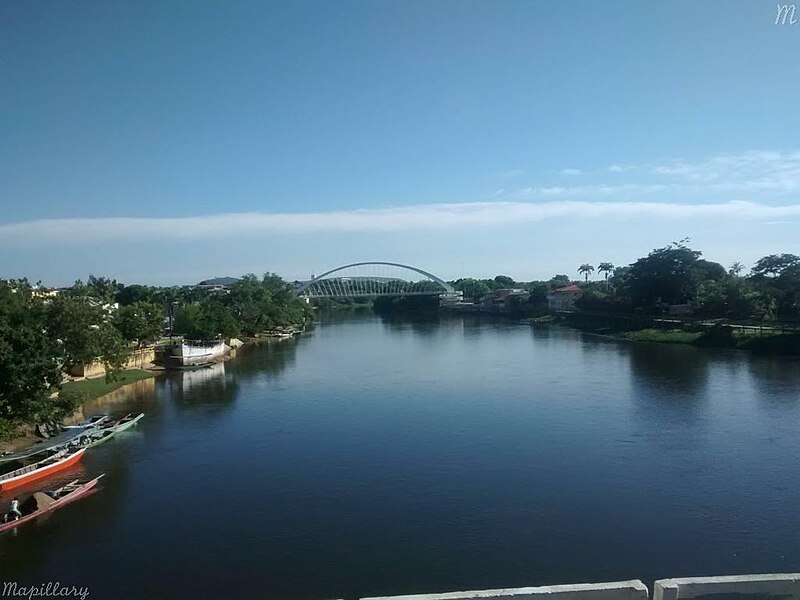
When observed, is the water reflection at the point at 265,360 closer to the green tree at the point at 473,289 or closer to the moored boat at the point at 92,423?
the moored boat at the point at 92,423

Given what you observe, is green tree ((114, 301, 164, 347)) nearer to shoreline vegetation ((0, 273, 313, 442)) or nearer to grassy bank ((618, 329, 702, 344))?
shoreline vegetation ((0, 273, 313, 442))

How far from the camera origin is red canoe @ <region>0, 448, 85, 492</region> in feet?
34.8

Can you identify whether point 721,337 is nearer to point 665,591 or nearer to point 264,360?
point 264,360

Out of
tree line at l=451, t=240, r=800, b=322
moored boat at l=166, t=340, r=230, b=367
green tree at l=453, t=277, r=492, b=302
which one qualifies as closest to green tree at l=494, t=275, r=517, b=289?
green tree at l=453, t=277, r=492, b=302

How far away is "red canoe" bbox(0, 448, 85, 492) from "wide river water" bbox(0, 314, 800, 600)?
321 mm

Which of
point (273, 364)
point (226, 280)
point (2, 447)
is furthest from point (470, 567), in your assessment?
point (226, 280)

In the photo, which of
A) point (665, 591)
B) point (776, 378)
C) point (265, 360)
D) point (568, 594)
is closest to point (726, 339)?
point (776, 378)

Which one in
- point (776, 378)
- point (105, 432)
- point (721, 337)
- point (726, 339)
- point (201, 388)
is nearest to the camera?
point (105, 432)

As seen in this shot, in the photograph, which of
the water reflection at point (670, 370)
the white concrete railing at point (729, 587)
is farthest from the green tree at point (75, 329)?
the water reflection at point (670, 370)

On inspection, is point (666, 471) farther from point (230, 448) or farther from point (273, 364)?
point (273, 364)

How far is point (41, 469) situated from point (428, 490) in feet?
22.3

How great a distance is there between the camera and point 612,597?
303 centimetres

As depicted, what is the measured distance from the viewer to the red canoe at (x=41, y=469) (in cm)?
1062

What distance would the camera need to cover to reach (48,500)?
980cm
